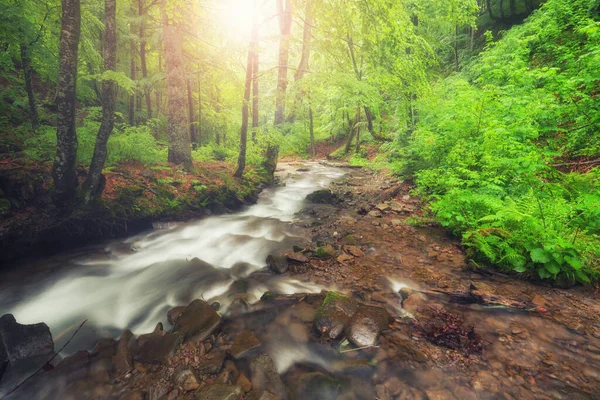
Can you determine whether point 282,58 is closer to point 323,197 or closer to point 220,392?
point 323,197

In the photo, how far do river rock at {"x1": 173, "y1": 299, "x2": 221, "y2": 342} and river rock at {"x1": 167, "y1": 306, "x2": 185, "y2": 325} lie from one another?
0.73 feet

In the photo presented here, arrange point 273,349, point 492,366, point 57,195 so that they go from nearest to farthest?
point 492,366, point 273,349, point 57,195

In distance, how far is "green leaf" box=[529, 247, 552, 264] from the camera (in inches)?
161

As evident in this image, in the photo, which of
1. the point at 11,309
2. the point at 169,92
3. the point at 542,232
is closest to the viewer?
the point at 542,232

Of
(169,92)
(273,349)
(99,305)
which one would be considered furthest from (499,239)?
(169,92)

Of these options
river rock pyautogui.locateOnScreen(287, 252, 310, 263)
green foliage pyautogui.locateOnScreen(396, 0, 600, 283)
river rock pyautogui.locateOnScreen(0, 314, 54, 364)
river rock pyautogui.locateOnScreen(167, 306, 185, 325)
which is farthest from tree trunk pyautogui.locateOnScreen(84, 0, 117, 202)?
green foliage pyautogui.locateOnScreen(396, 0, 600, 283)

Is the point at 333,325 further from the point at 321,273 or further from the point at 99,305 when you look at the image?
the point at 99,305

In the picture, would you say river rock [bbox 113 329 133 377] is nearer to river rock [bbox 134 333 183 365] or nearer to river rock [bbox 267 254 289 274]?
river rock [bbox 134 333 183 365]

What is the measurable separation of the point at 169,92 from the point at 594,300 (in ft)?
37.6

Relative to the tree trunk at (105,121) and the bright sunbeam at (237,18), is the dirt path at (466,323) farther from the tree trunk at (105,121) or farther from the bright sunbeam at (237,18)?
the bright sunbeam at (237,18)

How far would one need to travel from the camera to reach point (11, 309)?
4.61 meters

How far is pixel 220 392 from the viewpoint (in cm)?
285

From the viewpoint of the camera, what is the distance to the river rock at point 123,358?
10.9 feet

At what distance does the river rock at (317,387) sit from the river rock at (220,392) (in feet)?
2.22
